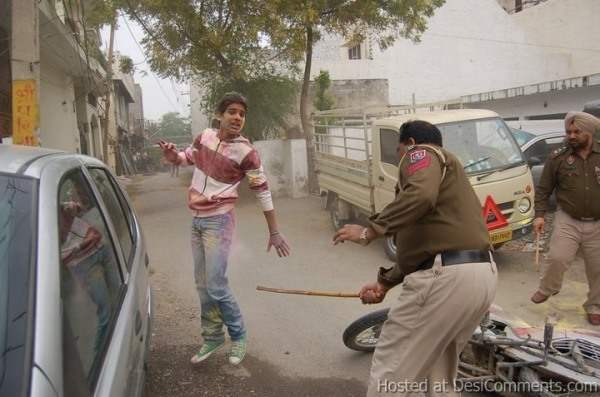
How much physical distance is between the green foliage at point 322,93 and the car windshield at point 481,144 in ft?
37.4

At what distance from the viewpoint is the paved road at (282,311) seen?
3.63m

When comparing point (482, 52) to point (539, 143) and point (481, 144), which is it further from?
point (481, 144)

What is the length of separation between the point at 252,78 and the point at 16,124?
8899 millimetres

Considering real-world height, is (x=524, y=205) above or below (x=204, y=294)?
above

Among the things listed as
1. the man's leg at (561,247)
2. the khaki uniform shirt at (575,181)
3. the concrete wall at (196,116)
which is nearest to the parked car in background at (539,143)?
the khaki uniform shirt at (575,181)

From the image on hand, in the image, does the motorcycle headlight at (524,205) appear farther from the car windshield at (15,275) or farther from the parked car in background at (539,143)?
the car windshield at (15,275)

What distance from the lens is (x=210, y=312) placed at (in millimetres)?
3691

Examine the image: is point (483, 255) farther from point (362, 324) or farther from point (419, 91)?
point (419, 91)

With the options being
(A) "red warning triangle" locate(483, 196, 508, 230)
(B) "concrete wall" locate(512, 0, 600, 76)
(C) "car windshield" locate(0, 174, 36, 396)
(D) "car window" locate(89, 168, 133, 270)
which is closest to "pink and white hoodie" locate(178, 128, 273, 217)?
(D) "car window" locate(89, 168, 133, 270)

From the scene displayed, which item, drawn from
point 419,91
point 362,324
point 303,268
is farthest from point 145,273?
point 419,91

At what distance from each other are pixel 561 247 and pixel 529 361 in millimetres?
1846

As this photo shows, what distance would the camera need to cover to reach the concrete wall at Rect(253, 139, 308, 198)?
12.9 m

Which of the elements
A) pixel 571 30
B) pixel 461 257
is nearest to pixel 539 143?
pixel 461 257

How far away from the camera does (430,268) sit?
244 centimetres
